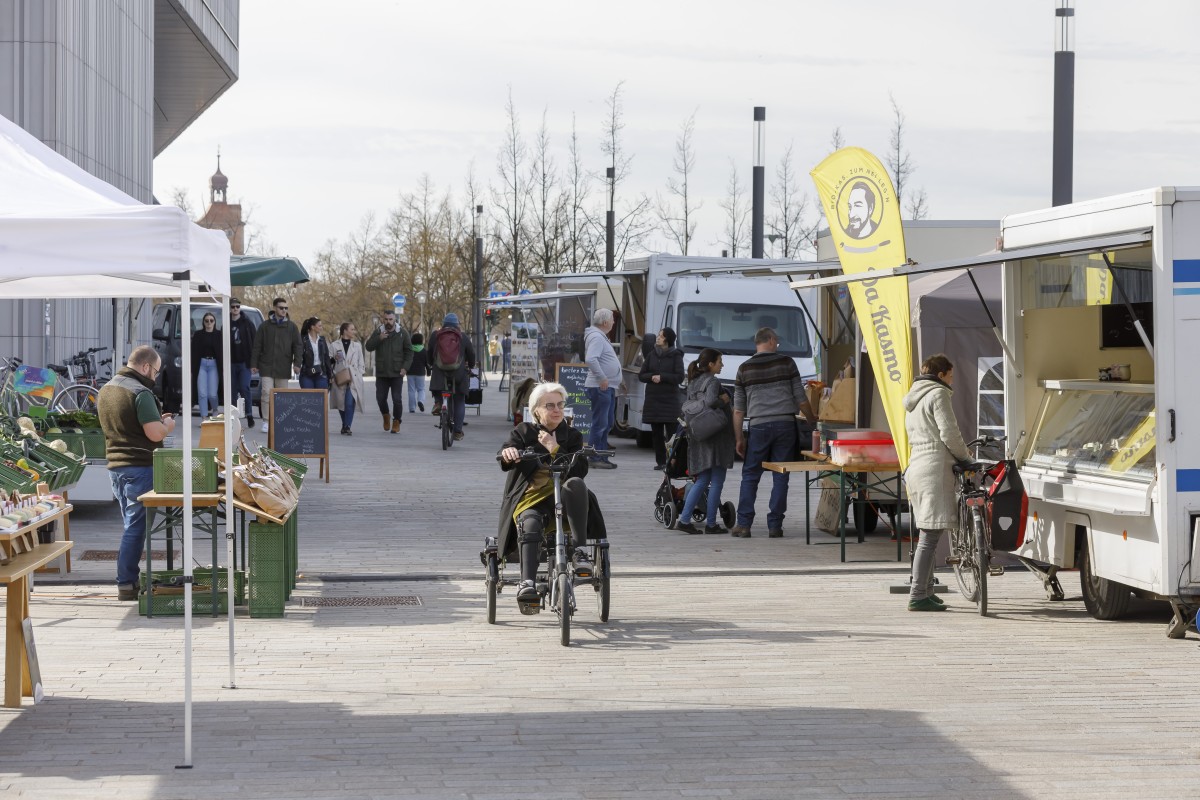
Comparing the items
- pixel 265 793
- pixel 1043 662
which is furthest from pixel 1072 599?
pixel 265 793

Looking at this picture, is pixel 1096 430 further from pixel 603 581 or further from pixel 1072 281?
pixel 603 581

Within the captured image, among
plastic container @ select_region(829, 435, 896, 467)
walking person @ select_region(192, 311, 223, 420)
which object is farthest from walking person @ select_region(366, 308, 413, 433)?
plastic container @ select_region(829, 435, 896, 467)

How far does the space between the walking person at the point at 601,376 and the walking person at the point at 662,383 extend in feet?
4.98

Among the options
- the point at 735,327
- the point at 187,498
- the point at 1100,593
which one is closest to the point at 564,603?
the point at 187,498

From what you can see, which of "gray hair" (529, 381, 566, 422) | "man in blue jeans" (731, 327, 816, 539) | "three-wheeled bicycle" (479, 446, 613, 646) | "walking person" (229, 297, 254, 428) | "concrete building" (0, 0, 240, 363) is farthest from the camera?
"walking person" (229, 297, 254, 428)

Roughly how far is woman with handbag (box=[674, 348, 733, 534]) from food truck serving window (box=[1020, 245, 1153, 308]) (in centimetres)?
358

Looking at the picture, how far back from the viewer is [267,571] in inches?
366

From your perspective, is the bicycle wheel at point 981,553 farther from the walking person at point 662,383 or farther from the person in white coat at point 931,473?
the walking person at point 662,383

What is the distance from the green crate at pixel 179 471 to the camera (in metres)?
9.13

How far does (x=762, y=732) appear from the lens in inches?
261

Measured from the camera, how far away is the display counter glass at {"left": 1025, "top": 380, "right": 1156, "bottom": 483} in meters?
8.93

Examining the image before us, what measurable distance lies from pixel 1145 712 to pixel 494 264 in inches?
1611

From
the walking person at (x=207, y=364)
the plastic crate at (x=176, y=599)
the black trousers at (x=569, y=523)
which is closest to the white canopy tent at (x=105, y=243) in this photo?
the black trousers at (x=569, y=523)

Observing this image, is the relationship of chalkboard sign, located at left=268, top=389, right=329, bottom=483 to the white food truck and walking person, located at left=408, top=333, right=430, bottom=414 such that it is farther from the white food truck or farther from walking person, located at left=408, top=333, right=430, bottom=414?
walking person, located at left=408, top=333, right=430, bottom=414
